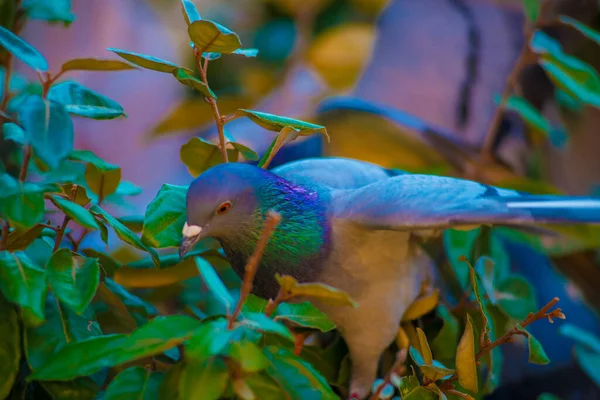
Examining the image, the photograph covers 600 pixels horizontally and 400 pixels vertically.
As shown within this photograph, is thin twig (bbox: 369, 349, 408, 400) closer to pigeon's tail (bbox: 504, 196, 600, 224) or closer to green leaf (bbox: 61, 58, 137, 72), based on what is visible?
pigeon's tail (bbox: 504, 196, 600, 224)

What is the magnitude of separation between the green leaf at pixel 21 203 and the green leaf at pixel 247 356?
0.18 metres

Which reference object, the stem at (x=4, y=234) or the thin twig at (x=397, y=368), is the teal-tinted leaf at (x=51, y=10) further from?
the thin twig at (x=397, y=368)

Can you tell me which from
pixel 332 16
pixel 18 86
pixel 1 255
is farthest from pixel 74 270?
pixel 332 16

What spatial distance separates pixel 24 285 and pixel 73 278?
0.11ft

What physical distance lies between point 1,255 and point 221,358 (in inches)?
7.4

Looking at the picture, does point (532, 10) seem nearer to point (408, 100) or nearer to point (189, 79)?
point (408, 100)

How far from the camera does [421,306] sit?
750mm

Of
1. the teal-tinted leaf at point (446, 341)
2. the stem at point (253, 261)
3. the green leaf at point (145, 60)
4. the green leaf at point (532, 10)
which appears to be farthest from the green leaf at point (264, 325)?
the green leaf at point (532, 10)

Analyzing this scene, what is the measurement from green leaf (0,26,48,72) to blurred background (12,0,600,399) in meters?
0.25

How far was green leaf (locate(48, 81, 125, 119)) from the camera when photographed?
531mm

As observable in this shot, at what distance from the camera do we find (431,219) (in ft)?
1.84

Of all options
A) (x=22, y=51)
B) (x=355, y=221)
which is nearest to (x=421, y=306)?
(x=355, y=221)

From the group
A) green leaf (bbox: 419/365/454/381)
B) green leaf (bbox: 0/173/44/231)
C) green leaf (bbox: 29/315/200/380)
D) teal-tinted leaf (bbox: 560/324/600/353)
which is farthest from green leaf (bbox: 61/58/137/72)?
teal-tinted leaf (bbox: 560/324/600/353)

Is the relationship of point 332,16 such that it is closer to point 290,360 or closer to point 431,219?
point 431,219
